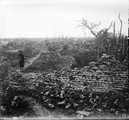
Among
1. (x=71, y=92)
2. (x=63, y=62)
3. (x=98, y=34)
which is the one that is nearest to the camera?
(x=71, y=92)

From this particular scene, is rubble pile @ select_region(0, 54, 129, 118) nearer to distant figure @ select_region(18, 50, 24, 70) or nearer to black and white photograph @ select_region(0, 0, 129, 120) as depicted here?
black and white photograph @ select_region(0, 0, 129, 120)

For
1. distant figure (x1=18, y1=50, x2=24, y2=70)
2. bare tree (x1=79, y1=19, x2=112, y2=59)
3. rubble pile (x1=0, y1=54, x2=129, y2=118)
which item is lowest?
rubble pile (x1=0, y1=54, x2=129, y2=118)

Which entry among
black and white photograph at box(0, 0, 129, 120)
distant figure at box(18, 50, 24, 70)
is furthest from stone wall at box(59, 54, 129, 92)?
distant figure at box(18, 50, 24, 70)

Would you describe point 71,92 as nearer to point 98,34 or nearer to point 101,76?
point 101,76

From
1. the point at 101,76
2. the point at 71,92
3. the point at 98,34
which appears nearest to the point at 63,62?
the point at 71,92

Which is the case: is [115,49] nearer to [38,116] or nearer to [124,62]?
[124,62]

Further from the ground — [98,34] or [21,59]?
[98,34]

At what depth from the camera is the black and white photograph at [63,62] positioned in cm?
449

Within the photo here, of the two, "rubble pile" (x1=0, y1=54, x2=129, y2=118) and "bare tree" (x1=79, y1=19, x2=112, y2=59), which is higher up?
"bare tree" (x1=79, y1=19, x2=112, y2=59)

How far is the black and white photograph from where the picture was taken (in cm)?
449

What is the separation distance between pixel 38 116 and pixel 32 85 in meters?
0.90

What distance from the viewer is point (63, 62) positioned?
488 centimetres

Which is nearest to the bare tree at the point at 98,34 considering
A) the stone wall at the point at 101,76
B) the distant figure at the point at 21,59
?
the stone wall at the point at 101,76

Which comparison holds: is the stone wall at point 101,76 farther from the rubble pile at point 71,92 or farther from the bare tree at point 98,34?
the bare tree at point 98,34
